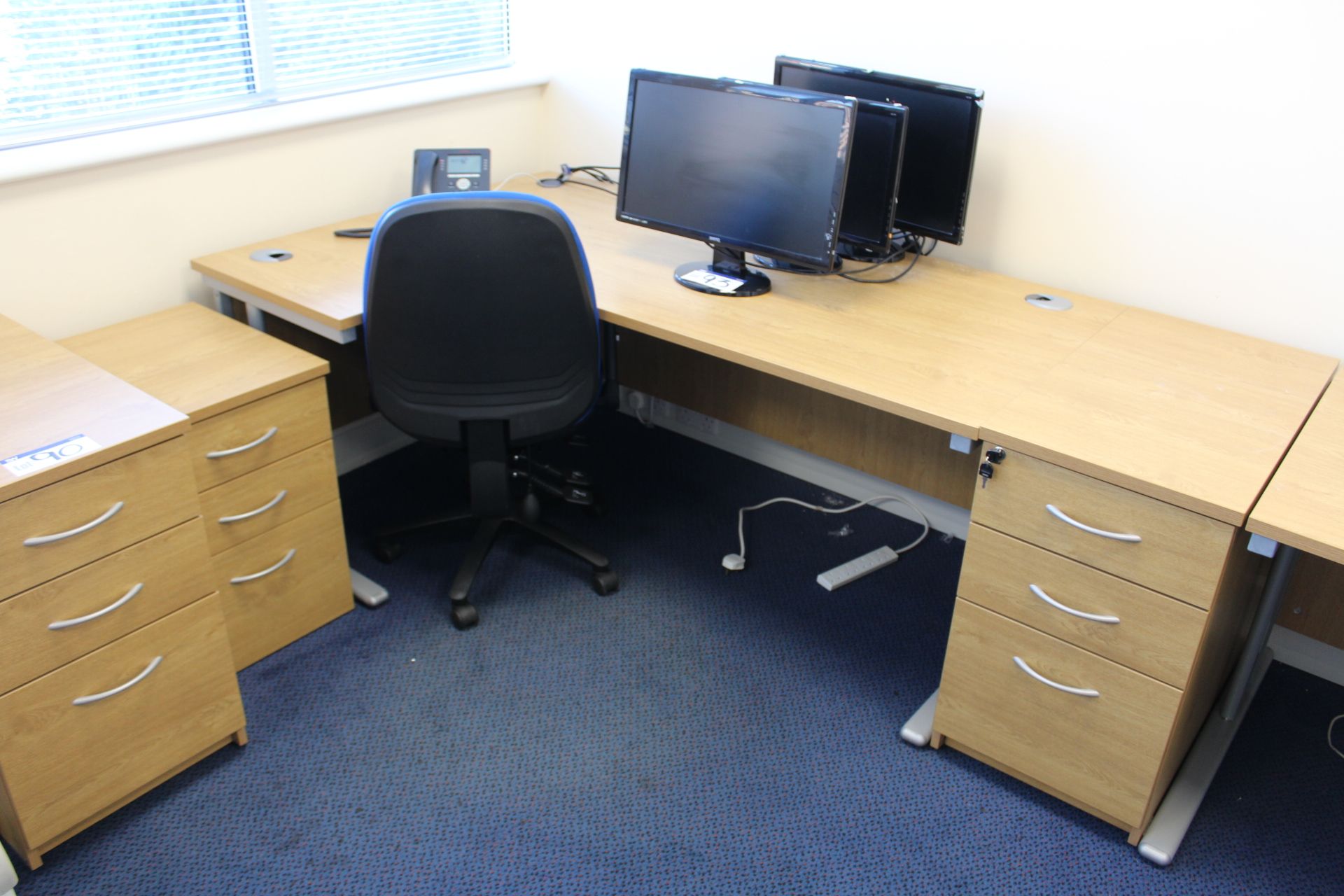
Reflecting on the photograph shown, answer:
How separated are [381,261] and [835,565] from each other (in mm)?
1333

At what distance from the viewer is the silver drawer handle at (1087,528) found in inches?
66.3

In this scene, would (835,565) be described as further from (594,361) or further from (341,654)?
(341,654)

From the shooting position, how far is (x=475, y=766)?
80.8 inches

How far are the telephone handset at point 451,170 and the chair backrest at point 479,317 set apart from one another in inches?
23.2

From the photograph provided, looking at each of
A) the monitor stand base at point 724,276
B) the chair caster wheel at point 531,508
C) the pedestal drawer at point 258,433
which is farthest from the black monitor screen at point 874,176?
the pedestal drawer at point 258,433

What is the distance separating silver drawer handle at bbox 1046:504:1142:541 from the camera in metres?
1.68

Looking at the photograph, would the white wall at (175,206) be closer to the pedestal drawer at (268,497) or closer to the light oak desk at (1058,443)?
the light oak desk at (1058,443)

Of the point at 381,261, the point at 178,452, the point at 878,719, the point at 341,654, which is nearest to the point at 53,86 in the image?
the point at 381,261

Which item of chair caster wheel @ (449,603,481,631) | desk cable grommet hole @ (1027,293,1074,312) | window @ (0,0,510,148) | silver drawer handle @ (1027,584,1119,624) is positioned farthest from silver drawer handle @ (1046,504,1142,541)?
window @ (0,0,510,148)

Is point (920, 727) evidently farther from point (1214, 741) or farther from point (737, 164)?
point (737, 164)

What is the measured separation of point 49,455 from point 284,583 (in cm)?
71

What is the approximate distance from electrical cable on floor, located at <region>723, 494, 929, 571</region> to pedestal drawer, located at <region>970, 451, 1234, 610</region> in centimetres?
89

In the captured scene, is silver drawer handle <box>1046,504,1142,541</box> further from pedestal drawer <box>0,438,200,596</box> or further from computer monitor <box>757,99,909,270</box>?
pedestal drawer <box>0,438,200,596</box>

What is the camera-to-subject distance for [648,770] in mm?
2055
